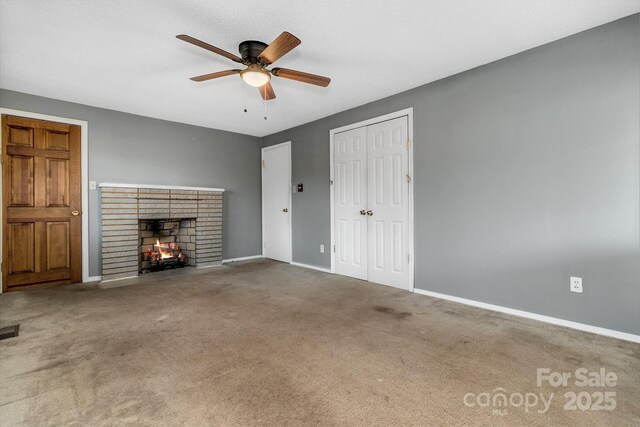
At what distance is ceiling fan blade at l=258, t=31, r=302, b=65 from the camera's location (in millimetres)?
2107

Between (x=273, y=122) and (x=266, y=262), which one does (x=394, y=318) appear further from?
(x=273, y=122)

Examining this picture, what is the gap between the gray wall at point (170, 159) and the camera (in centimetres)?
425

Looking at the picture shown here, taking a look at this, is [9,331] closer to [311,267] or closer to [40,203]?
[40,203]

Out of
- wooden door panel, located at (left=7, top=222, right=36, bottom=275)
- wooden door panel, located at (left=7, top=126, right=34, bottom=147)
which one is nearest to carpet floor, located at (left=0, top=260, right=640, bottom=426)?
wooden door panel, located at (left=7, top=222, right=36, bottom=275)

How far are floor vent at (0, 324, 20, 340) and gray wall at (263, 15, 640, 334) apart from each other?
12.9 ft

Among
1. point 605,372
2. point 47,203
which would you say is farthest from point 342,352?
point 47,203

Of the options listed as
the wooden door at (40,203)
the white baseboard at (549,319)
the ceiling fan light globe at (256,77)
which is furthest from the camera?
the wooden door at (40,203)

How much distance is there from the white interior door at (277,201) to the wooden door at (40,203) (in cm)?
297

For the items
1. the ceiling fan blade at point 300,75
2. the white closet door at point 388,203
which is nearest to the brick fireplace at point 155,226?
the white closet door at point 388,203

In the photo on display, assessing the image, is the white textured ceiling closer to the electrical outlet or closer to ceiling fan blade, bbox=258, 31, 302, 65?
ceiling fan blade, bbox=258, 31, 302, 65

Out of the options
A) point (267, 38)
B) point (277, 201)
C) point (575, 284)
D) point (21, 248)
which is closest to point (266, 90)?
point (267, 38)

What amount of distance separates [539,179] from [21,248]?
6037mm

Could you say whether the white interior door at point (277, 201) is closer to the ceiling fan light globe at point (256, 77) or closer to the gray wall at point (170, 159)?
the gray wall at point (170, 159)

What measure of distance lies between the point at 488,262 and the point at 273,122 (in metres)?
3.90
